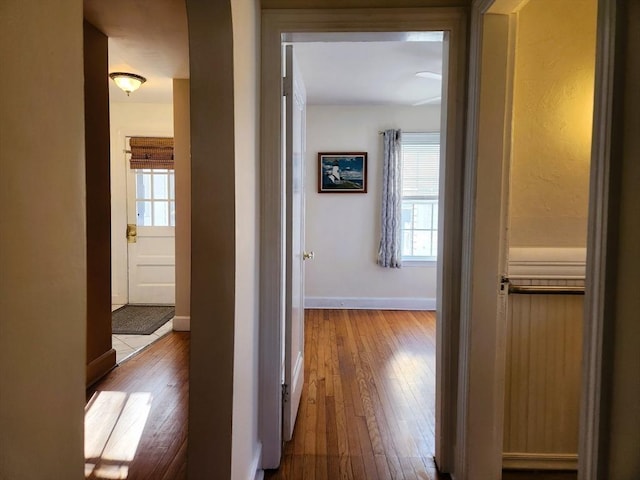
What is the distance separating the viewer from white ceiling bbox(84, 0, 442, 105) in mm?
2201

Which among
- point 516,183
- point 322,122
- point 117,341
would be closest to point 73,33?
point 516,183

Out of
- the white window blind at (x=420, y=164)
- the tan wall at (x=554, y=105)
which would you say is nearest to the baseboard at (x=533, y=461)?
the tan wall at (x=554, y=105)

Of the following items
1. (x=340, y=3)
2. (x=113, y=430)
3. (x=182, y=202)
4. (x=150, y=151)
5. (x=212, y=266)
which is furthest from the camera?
(x=150, y=151)

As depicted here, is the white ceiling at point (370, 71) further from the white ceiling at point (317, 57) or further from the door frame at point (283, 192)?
the door frame at point (283, 192)

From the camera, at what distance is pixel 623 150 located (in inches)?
30.3

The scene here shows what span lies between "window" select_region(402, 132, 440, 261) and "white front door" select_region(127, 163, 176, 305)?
3.00 metres

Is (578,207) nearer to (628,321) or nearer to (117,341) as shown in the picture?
(628,321)

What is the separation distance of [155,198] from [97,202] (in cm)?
204

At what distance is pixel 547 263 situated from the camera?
1770 mm

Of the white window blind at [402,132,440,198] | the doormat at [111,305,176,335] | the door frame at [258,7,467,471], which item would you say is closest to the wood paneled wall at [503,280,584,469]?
the door frame at [258,7,467,471]

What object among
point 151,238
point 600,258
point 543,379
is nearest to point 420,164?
point 543,379

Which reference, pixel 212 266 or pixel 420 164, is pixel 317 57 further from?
pixel 212 266

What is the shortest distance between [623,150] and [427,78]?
322 cm

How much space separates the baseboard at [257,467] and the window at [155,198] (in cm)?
352
